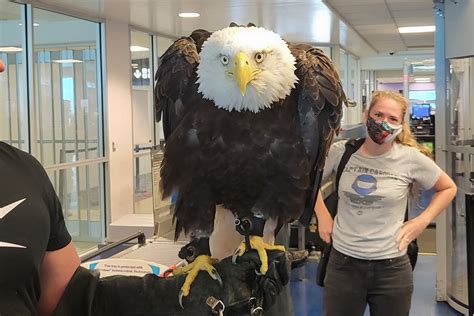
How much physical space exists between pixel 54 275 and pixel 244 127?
1.68 ft

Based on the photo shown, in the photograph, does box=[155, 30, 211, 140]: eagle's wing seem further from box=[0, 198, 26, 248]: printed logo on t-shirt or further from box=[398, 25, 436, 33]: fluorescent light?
box=[398, 25, 436, 33]: fluorescent light

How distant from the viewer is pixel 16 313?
1.07m

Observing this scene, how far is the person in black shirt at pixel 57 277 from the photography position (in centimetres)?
108

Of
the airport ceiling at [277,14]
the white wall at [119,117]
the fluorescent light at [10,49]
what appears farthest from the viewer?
the white wall at [119,117]

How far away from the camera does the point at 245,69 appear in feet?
4.07

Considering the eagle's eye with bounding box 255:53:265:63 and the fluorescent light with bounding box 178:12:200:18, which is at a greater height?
the fluorescent light with bounding box 178:12:200:18

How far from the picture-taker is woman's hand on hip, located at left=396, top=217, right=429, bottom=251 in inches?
85.0

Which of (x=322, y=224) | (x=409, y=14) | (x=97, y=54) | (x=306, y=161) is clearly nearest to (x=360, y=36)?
(x=409, y=14)

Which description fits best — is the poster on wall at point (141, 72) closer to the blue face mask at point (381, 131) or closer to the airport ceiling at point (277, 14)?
the airport ceiling at point (277, 14)

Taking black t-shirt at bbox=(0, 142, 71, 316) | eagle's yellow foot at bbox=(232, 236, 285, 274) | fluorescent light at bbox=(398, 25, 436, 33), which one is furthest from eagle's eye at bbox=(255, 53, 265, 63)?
fluorescent light at bbox=(398, 25, 436, 33)

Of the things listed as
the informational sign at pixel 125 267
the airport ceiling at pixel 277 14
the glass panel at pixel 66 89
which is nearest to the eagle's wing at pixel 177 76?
the informational sign at pixel 125 267

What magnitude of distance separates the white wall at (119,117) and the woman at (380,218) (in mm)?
4346

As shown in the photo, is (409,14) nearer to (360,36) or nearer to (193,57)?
(360,36)

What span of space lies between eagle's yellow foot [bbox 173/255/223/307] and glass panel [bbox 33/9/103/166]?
4219 millimetres
